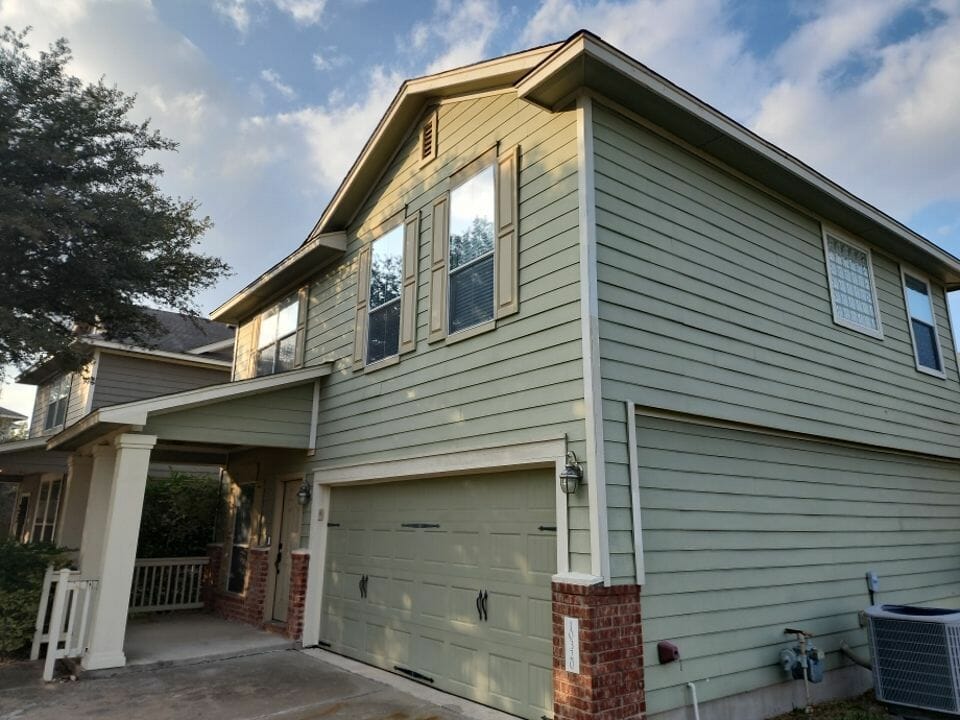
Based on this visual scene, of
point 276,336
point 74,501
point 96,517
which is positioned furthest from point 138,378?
point 96,517

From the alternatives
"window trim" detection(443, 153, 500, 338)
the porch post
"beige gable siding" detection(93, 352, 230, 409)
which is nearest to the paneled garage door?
"window trim" detection(443, 153, 500, 338)

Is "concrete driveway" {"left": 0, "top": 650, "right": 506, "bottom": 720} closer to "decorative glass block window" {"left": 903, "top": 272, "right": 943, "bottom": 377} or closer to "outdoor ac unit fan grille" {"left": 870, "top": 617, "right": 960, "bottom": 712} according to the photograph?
"outdoor ac unit fan grille" {"left": 870, "top": 617, "right": 960, "bottom": 712}

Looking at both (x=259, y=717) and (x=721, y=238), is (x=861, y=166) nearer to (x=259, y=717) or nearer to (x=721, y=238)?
(x=721, y=238)

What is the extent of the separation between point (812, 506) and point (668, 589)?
265 centimetres

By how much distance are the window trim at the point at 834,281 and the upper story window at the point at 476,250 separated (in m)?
4.33

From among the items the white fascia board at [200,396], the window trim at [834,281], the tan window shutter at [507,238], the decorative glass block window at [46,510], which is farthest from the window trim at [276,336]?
the window trim at [834,281]

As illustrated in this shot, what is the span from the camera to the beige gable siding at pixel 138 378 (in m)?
13.8

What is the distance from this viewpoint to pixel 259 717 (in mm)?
5145

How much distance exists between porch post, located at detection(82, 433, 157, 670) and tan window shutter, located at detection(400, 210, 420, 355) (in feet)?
10.5

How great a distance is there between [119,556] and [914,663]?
806cm

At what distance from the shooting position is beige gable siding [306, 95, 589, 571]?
5.02 meters

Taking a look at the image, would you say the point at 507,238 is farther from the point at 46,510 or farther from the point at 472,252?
the point at 46,510

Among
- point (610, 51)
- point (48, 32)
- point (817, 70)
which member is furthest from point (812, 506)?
point (48, 32)

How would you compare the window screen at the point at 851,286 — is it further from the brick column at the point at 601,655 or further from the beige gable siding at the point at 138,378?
the beige gable siding at the point at 138,378
